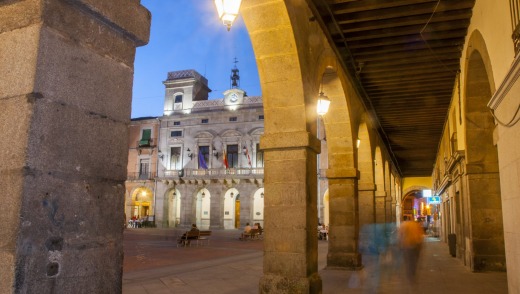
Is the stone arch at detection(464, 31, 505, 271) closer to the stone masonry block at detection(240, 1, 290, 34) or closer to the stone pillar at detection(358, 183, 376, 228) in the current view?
the stone pillar at detection(358, 183, 376, 228)

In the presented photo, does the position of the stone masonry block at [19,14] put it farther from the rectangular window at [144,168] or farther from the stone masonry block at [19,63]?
the rectangular window at [144,168]

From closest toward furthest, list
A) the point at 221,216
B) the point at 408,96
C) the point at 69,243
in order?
Result: the point at 69,243
the point at 408,96
the point at 221,216

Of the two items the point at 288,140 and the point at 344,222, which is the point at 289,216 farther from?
the point at 344,222

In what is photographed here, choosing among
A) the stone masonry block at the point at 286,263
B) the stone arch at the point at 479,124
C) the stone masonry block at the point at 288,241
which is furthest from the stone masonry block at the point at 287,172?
the stone arch at the point at 479,124

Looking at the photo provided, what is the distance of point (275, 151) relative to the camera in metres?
6.09

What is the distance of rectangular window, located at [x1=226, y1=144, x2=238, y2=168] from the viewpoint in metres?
34.7

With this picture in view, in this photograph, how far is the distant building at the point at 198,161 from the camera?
33.8m

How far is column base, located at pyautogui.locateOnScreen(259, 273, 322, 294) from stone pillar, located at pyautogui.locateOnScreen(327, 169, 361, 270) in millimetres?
4221

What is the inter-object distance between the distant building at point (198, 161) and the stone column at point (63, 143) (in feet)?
97.6

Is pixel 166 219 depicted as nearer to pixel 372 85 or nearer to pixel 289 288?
pixel 372 85

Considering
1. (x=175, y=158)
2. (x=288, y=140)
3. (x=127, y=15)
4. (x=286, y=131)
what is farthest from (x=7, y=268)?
(x=175, y=158)

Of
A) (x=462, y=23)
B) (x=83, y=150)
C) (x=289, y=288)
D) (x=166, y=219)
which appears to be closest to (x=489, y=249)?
(x=462, y=23)

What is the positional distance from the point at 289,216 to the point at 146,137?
33280 mm

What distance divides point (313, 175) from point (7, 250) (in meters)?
4.86
